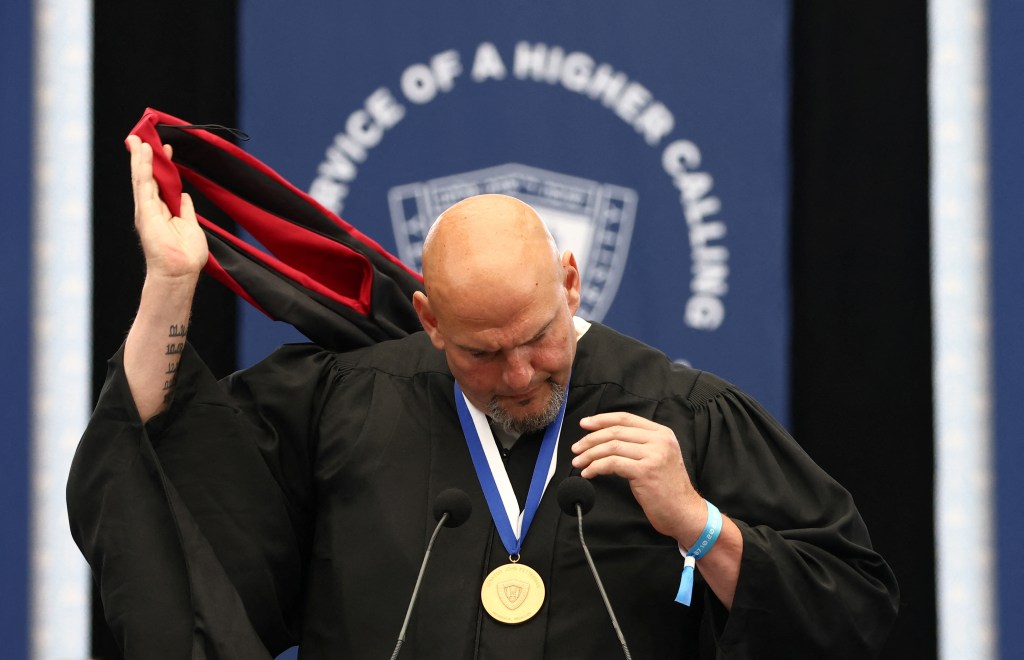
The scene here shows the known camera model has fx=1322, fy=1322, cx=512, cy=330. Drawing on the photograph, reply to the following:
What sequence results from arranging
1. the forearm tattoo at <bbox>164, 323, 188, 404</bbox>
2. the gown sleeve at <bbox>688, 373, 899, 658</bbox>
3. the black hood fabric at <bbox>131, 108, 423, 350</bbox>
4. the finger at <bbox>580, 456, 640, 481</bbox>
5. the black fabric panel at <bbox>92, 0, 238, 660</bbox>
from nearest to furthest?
the finger at <bbox>580, 456, 640, 481</bbox>
the gown sleeve at <bbox>688, 373, 899, 658</bbox>
the forearm tattoo at <bbox>164, 323, 188, 404</bbox>
the black hood fabric at <bbox>131, 108, 423, 350</bbox>
the black fabric panel at <bbox>92, 0, 238, 660</bbox>

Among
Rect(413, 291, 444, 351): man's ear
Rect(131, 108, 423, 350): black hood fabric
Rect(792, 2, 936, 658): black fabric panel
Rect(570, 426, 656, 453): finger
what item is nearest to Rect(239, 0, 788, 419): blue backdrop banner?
Rect(792, 2, 936, 658): black fabric panel

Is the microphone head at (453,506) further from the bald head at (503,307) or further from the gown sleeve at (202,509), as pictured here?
the gown sleeve at (202,509)

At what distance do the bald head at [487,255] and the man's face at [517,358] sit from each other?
1.5 inches

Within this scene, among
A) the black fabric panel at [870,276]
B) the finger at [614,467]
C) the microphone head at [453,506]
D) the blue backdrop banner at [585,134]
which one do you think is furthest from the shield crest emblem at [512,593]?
the black fabric panel at [870,276]

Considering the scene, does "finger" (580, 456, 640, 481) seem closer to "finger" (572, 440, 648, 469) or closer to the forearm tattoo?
"finger" (572, 440, 648, 469)

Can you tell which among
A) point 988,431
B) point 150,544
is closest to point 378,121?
point 150,544

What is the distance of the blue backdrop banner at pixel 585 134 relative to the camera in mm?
3928

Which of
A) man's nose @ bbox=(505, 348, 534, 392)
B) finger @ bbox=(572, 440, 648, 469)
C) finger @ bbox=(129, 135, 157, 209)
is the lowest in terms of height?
finger @ bbox=(572, 440, 648, 469)

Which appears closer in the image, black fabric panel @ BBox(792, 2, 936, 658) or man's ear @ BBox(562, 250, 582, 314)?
man's ear @ BBox(562, 250, 582, 314)

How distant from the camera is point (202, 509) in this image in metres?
2.60

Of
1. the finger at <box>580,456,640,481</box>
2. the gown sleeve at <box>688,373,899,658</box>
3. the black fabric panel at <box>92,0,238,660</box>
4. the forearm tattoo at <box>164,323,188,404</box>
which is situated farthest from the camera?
the black fabric panel at <box>92,0,238,660</box>

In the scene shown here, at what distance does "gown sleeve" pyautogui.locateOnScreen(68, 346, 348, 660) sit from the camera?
8.11 feet

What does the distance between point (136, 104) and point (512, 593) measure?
2127mm

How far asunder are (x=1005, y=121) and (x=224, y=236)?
2444 mm
